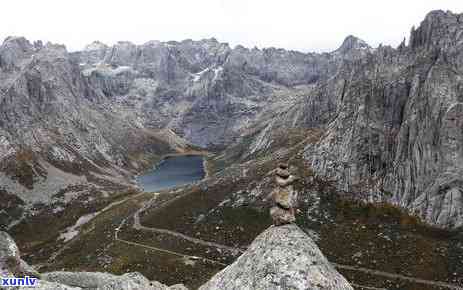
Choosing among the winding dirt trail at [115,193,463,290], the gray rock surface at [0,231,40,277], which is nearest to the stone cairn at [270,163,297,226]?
the gray rock surface at [0,231,40,277]

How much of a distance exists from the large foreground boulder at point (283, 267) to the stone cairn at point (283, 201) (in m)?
0.48

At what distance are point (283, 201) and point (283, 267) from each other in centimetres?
398

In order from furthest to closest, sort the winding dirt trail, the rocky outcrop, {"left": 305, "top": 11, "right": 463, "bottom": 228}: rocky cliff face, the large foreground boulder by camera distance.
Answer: {"left": 305, "top": 11, "right": 463, "bottom": 228}: rocky cliff face → the winding dirt trail → the rocky outcrop → the large foreground boulder

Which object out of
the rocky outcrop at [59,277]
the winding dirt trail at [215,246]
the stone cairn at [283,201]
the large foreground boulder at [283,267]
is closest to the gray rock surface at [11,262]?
the rocky outcrop at [59,277]

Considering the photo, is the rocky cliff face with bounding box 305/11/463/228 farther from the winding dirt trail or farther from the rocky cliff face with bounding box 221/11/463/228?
the winding dirt trail

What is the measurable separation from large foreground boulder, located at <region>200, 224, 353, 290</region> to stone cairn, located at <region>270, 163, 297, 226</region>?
483 mm

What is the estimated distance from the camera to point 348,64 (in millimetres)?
181125

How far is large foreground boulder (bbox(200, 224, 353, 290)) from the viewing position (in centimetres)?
2139

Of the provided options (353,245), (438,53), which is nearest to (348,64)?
(438,53)

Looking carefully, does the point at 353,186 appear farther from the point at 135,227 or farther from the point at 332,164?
the point at 135,227

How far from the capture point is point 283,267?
2178 centimetres

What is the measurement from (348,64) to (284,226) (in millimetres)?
170759

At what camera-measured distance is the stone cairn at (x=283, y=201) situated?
23828mm

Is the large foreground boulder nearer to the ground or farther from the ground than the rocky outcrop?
farther from the ground
